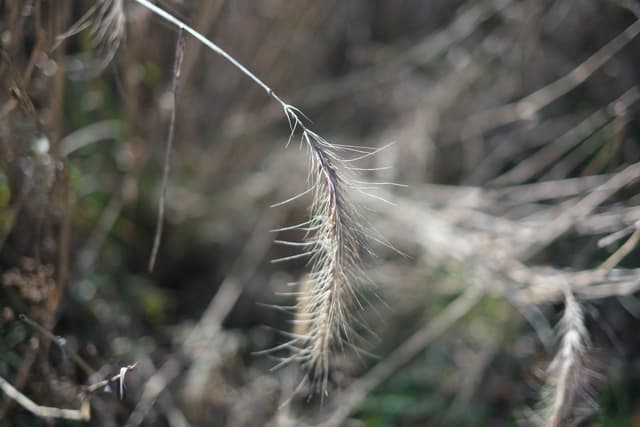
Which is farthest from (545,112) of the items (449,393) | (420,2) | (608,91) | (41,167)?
(41,167)

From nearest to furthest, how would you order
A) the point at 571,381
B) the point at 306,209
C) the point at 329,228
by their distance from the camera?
the point at 329,228 < the point at 571,381 < the point at 306,209

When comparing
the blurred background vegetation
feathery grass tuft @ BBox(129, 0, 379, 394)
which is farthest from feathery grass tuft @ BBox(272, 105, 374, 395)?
the blurred background vegetation

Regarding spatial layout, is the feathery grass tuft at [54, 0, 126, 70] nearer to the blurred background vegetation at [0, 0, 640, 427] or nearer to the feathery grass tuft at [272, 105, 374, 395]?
the blurred background vegetation at [0, 0, 640, 427]

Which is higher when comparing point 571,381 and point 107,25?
point 107,25

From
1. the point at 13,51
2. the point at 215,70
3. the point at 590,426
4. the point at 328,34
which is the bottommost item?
the point at 590,426

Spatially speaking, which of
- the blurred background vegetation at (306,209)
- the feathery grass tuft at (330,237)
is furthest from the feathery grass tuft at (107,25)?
the feathery grass tuft at (330,237)

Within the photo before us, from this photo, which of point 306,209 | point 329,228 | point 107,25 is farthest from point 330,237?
point 306,209

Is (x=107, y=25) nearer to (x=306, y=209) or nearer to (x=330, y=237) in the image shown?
(x=330, y=237)

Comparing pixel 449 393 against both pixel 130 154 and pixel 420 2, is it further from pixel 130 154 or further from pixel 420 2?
pixel 420 2
